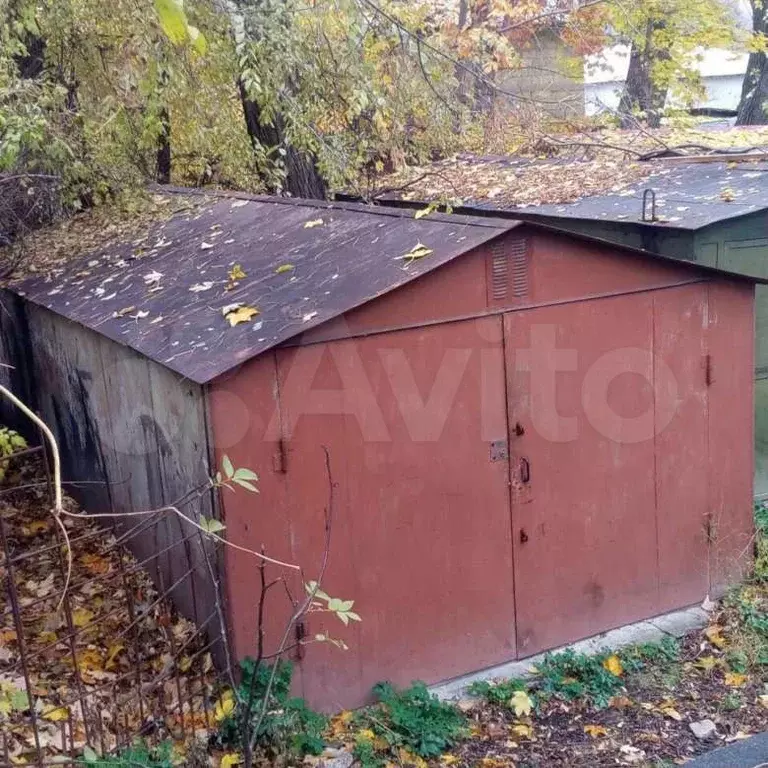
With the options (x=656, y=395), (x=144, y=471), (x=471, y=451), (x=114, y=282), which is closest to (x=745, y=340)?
(x=656, y=395)

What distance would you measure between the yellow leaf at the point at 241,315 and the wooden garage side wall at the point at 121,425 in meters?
0.47

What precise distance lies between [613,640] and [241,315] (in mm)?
3255

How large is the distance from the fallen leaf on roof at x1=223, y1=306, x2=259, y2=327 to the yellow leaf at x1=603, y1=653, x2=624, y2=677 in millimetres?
3104

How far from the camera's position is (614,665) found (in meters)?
6.02

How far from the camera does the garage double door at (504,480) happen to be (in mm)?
5438

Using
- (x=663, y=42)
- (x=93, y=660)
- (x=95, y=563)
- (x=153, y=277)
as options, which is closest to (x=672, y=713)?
(x=93, y=660)

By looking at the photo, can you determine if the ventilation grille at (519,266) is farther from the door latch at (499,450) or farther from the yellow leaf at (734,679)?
the yellow leaf at (734,679)

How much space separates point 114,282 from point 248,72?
7.33 feet

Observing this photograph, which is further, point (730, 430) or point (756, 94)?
point (756, 94)

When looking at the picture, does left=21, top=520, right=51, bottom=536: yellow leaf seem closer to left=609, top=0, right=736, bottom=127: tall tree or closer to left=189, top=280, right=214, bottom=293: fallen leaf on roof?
left=189, top=280, right=214, bottom=293: fallen leaf on roof

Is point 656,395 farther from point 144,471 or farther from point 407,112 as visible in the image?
point 407,112

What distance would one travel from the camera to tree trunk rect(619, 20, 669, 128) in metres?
20.4

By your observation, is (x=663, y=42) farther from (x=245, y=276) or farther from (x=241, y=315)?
(x=241, y=315)

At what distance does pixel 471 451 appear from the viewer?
578cm
